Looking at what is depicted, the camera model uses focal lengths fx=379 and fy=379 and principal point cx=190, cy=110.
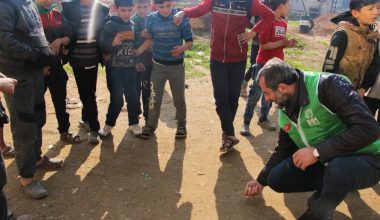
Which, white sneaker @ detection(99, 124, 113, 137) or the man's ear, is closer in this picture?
the man's ear

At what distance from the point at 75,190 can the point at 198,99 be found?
3384mm

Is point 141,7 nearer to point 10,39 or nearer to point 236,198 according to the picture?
point 10,39

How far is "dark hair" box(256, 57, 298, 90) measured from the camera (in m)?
2.82

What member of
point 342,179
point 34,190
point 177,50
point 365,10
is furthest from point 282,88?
point 34,190

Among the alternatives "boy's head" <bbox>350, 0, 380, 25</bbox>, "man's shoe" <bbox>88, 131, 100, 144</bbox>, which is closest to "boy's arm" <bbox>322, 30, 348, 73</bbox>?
"boy's head" <bbox>350, 0, 380, 25</bbox>

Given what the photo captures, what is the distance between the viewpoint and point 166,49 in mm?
4672

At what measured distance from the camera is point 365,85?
3883 millimetres

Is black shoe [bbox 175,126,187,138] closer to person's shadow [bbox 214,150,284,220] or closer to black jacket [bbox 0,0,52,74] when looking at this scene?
person's shadow [bbox 214,150,284,220]

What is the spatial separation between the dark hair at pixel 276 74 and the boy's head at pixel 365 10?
1.32m

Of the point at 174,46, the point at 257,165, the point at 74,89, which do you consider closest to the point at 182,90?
the point at 174,46

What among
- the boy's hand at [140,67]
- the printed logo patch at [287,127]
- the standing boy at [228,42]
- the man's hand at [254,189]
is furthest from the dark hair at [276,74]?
the boy's hand at [140,67]

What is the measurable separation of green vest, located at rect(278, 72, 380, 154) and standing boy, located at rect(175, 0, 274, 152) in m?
1.52

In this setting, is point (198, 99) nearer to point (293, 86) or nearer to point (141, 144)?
point (141, 144)

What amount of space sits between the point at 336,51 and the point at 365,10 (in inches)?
17.9
